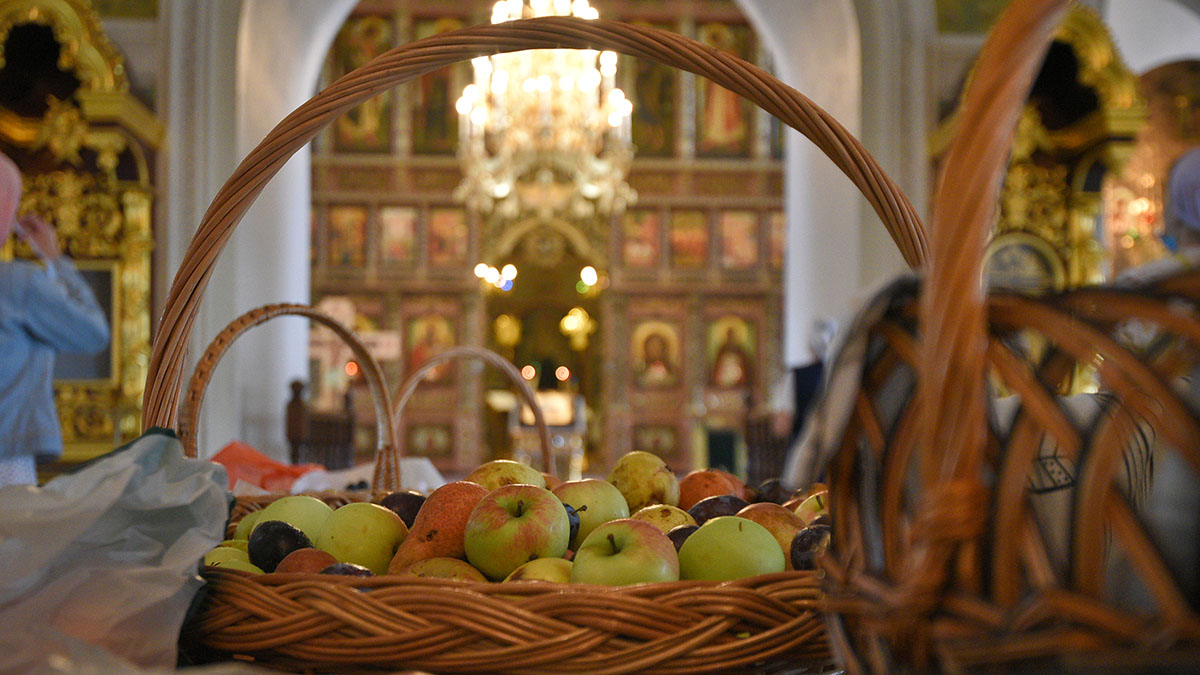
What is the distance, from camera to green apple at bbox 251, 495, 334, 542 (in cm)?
121

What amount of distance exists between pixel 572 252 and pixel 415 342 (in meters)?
2.85

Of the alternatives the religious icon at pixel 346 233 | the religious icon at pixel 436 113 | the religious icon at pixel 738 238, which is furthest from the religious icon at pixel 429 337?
the religious icon at pixel 738 238

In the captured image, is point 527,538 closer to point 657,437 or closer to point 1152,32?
point 1152,32

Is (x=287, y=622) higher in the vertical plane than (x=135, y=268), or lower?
lower

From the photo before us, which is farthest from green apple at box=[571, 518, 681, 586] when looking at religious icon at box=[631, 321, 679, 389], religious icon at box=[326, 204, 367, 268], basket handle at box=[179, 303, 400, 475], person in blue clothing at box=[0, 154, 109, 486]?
religious icon at box=[326, 204, 367, 268]

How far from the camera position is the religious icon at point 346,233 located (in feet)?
41.4

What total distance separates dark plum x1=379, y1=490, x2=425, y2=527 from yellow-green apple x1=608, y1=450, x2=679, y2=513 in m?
0.33

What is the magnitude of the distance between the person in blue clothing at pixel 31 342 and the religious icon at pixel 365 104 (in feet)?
33.6

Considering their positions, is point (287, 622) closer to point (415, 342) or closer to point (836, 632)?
point (836, 632)

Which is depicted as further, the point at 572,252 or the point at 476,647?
the point at 572,252

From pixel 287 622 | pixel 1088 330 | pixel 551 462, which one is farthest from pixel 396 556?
pixel 551 462

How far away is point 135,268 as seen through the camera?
480cm

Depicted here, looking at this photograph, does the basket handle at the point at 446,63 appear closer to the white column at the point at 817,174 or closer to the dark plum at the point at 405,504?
the dark plum at the point at 405,504

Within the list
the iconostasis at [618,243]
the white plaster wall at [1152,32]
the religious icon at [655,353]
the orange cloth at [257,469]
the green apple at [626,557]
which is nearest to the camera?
the green apple at [626,557]
